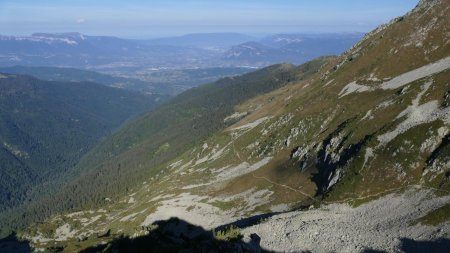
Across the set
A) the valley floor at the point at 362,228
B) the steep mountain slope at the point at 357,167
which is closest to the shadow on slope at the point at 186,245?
the valley floor at the point at 362,228

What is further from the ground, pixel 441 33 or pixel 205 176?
pixel 441 33

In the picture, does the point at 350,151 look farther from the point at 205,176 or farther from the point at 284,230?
the point at 205,176

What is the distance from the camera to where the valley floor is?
234 ft

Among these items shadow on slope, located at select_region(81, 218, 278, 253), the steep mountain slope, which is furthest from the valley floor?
shadow on slope, located at select_region(81, 218, 278, 253)

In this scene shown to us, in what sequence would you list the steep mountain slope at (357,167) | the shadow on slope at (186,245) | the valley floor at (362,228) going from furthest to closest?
1. the steep mountain slope at (357,167)
2. the valley floor at (362,228)
3. the shadow on slope at (186,245)

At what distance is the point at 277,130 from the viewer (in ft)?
652

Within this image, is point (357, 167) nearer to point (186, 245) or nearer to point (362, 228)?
point (362, 228)

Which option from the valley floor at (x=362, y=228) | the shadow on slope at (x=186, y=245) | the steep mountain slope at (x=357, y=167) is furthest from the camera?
the steep mountain slope at (x=357, y=167)

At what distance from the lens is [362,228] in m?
80.6

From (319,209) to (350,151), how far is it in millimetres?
29863

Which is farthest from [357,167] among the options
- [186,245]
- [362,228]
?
[186,245]

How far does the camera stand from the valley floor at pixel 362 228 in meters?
71.2

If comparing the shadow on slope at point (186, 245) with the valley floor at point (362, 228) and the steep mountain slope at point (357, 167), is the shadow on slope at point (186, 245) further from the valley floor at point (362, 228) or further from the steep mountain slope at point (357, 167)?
the steep mountain slope at point (357, 167)

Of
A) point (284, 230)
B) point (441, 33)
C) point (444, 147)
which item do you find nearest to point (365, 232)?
point (284, 230)
